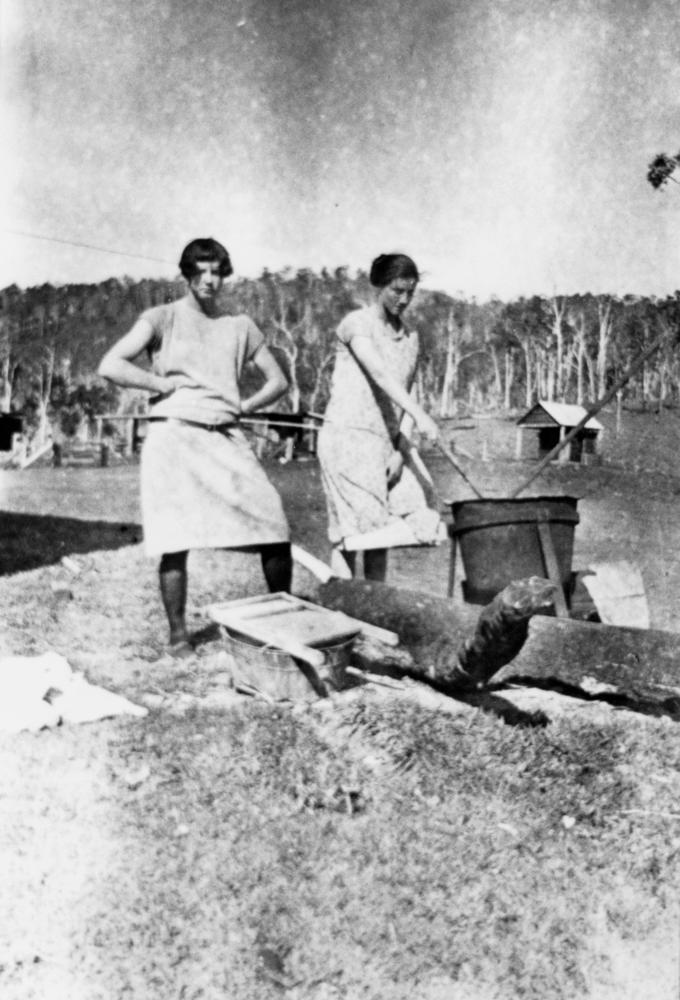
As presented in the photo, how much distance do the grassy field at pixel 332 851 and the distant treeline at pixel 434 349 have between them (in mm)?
52010

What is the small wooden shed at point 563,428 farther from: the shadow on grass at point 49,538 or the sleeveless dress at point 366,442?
the sleeveless dress at point 366,442

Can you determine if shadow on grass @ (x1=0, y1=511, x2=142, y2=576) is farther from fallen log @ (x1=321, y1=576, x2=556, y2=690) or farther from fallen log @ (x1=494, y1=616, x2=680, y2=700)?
fallen log @ (x1=494, y1=616, x2=680, y2=700)

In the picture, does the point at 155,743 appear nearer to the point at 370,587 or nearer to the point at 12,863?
the point at 12,863

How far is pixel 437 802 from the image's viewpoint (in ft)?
9.73

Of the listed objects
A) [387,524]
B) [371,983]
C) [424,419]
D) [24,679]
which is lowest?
[371,983]

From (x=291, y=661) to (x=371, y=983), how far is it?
1.70 metres

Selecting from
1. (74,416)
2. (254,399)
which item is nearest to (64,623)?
(254,399)

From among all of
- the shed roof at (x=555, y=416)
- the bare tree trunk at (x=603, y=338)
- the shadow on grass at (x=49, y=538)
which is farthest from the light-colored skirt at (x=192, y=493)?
the bare tree trunk at (x=603, y=338)

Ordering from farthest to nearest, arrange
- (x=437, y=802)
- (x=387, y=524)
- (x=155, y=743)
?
1. (x=387, y=524)
2. (x=155, y=743)
3. (x=437, y=802)

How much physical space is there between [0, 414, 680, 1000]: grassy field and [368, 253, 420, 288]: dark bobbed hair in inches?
88.4

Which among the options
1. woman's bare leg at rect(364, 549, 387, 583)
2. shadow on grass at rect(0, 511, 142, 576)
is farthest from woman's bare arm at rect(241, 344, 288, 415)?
shadow on grass at rect(0, 511, 142, 576)

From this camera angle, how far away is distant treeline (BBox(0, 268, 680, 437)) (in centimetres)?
6188

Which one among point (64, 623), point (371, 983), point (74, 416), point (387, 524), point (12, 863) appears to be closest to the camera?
point (371, 983)

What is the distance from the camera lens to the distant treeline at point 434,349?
61.9 metres
